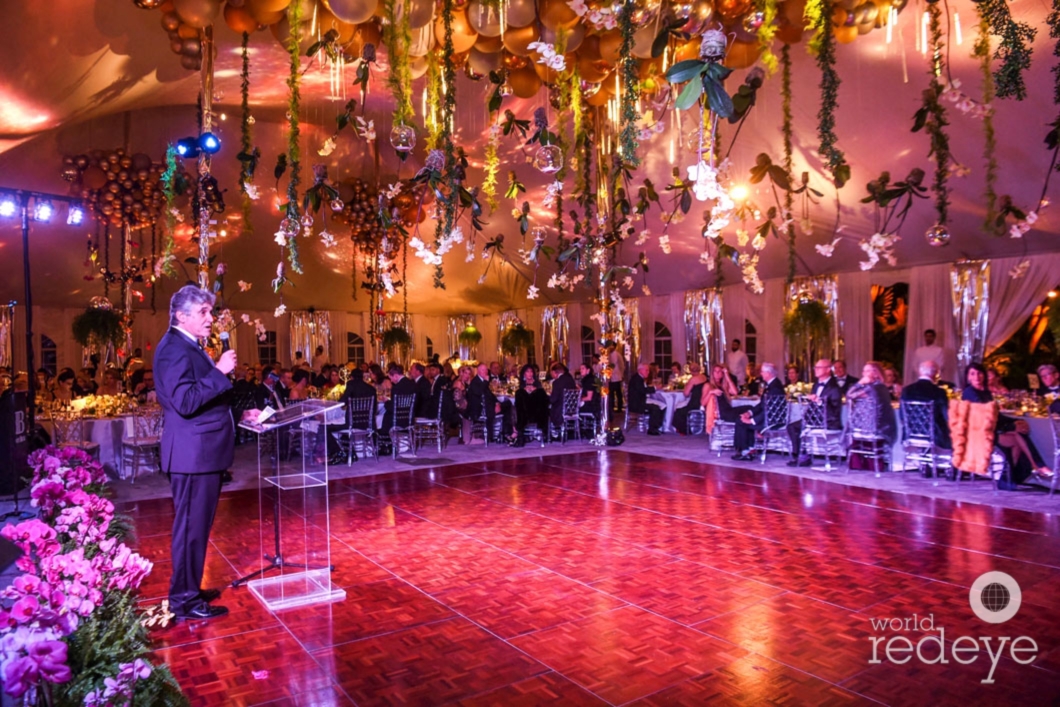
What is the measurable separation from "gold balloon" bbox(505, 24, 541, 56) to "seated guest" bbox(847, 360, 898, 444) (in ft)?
16.5

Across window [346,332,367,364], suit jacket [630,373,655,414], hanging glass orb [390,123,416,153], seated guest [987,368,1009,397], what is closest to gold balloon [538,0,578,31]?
hanging glass orb [390,123,416,153]

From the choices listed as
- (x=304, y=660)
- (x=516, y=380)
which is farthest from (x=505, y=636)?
(x=516, y=380)

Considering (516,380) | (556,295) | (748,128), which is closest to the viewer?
(748,128)

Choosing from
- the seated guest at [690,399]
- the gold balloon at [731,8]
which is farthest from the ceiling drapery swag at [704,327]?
the gold balloon at [731,8]

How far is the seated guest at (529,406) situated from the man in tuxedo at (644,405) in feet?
6.11

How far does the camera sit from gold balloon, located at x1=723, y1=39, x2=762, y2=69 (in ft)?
19.9

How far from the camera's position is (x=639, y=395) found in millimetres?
12250

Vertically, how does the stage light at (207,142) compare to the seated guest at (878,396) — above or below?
above

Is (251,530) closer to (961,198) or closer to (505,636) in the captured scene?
(505,636)

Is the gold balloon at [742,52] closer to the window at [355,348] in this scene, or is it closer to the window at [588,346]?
the window at [588,346]

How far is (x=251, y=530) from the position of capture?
5.88 meters

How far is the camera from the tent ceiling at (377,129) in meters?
6.58

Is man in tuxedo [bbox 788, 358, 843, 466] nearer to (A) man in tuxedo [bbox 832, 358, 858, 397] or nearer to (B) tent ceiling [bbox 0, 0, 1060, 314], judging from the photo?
(A) man in tuxedo [bbox 832, 358, 858, 397]

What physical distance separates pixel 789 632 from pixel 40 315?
57.2ft
